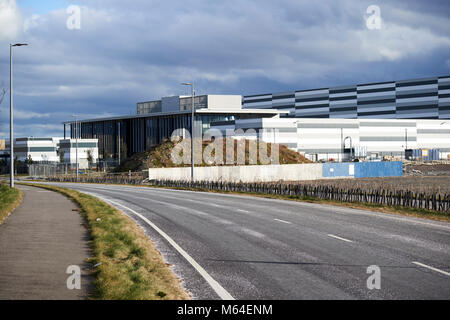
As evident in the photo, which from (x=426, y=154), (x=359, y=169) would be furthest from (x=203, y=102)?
(x=426, y=154)

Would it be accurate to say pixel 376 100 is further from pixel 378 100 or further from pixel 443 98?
pixel 443 98

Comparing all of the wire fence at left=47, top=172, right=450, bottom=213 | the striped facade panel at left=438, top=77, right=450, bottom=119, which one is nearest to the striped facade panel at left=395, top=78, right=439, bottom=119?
the striped facade panel at left=438, top=77, right=450, bottom=119

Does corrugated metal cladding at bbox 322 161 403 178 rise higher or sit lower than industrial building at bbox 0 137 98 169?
lower

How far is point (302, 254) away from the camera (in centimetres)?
1249

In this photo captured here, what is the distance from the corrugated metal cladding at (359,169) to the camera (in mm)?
69562

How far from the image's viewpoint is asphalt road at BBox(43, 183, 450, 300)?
9.01 m

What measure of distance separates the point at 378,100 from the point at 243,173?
91.5m

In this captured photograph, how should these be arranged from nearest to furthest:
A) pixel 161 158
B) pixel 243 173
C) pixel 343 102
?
pixel 243 173 → pixel 161 158 → pixel 343 102

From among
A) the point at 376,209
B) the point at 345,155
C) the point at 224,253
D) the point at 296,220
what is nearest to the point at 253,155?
the point at 345,155

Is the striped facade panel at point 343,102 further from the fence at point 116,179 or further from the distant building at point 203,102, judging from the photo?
the fence at point 116,179

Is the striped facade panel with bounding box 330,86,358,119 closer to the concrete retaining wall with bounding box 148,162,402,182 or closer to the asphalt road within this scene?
the concrete retaining wall with bounding box 148,162,402,182

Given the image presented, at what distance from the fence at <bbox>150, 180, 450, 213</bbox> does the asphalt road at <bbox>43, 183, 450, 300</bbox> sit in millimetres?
4564

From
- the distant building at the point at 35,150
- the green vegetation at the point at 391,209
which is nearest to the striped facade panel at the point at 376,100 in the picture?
the distant building at the point at 35,150
